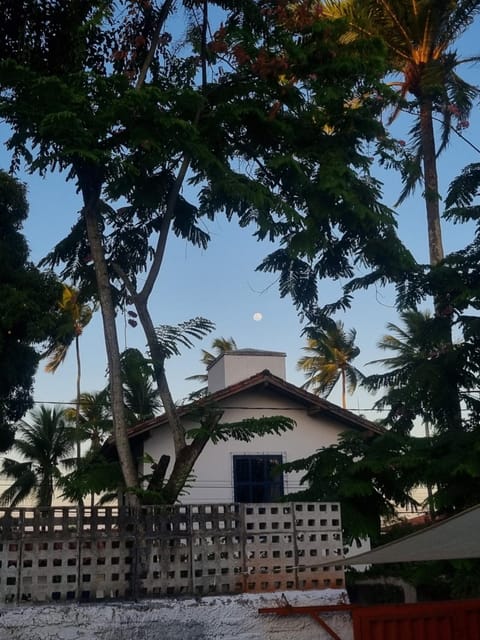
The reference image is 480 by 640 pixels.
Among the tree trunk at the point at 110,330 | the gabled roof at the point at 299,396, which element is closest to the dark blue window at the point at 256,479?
the gabled roof at the point at 299,396

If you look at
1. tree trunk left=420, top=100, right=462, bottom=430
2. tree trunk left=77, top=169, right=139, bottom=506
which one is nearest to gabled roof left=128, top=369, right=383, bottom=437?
tree trunk left=420, top=100, right=462, bottom=430

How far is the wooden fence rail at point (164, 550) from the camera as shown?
25.2 ft

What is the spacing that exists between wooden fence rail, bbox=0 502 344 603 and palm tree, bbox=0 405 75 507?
90.9 ft

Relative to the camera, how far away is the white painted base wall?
24.3 ft

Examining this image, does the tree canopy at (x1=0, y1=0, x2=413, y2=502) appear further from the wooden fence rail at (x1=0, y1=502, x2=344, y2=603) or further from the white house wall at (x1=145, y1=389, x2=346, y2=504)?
the white house wall at (x1=145, y1=389, x2=346, y2=504)

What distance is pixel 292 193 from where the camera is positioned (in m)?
12.3

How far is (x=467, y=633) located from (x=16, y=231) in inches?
530

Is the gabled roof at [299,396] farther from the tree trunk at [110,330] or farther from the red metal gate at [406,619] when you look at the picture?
the red metal gate at [406,619]

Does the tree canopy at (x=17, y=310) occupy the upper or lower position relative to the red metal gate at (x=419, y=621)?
upper

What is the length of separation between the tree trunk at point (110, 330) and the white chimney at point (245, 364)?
30.3 feet

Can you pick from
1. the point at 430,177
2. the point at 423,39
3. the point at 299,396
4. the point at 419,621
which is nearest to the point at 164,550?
the point at 419,621

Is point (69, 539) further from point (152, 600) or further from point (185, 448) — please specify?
point (185, 448)

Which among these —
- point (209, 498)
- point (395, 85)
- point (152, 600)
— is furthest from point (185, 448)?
point (395, 85)

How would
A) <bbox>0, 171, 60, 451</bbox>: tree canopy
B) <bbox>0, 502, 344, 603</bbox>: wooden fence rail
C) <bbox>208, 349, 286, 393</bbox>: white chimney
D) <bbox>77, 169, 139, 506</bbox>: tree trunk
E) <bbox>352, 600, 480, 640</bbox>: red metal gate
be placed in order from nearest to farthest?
<bbox>0, 502, 344, 603</bbox>: wooden fence rail
<bbox>352, 600, 480, 640</bbox>: red metal gate
<bbox>77, 169, 139, 506</bbox>: tree trunk
<bbox>0, 171, 60, 451</bbox>: tree canopy
<bbox>208, 349, 286, 393</bbox>: white chimney
